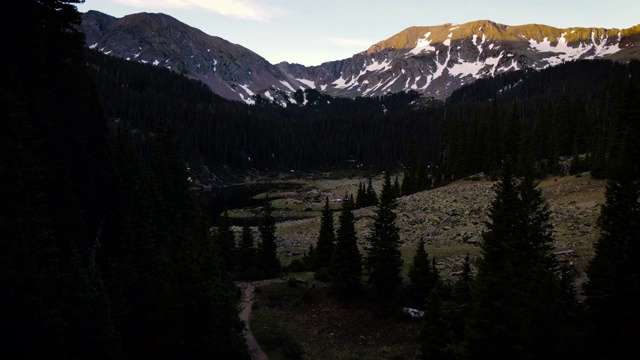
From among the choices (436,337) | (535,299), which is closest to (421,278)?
(436,337)

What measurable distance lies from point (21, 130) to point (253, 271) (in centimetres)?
2414

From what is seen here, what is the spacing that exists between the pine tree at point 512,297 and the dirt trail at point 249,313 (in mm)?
11335

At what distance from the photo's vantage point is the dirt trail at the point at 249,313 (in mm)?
21278

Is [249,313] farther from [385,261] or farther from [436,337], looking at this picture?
[436,337]

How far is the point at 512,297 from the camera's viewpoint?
44.8ft

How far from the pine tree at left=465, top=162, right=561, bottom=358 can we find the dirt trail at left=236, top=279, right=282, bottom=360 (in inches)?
446

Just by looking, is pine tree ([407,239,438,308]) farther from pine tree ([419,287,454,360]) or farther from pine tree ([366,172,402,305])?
pine tree ([419,287,454,360])

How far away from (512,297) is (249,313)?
1724 cm

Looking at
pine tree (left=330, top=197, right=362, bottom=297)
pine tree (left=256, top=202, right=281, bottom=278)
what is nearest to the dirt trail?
pine tree (left=256, top=202, right=281, bottom=278)

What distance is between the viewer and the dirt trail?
838 inches

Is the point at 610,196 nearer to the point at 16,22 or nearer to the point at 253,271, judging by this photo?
the point at 16,22

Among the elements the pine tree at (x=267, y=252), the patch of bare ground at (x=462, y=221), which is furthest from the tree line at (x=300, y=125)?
the pine tree at (x=267, y=252)

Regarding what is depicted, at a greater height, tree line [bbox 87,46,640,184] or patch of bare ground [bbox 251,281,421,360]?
tree line [bbox 87,46,640,184]

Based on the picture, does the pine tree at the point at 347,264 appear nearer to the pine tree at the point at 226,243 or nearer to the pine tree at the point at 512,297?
the pine tree at the point at 512,297
